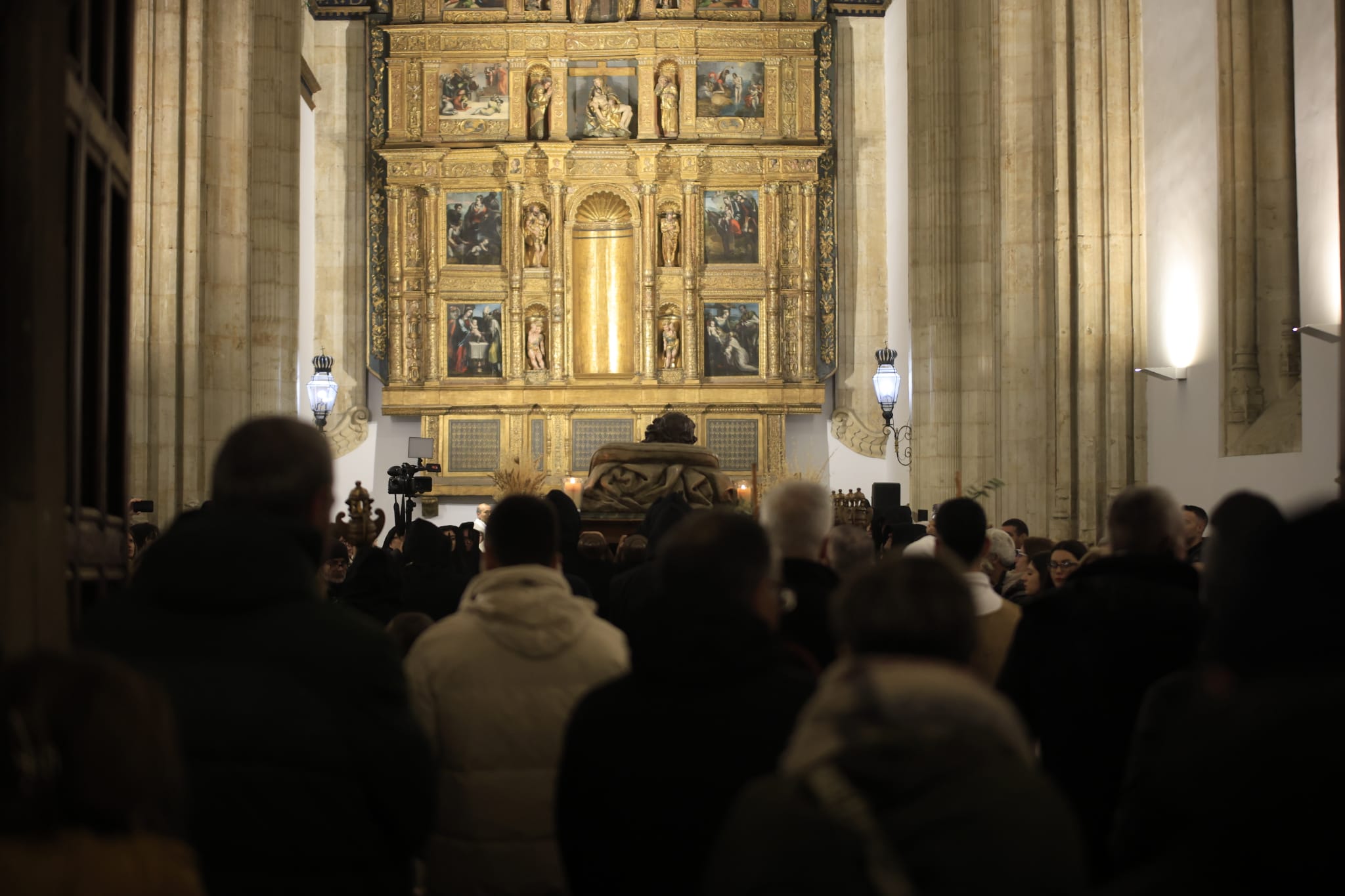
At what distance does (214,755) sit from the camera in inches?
111

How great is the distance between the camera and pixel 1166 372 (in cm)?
1429

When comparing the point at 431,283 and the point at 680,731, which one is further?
the point at 431,283

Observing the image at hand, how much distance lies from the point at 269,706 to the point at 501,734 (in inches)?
40.3

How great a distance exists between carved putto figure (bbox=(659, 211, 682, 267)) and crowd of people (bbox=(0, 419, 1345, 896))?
74.1 feet

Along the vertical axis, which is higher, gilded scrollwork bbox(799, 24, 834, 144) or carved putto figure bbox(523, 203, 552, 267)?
gilded scrollwork bbox(799, 24, 834, 144)

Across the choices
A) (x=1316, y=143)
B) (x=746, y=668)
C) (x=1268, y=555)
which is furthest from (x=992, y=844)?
(x=1316, y=143)

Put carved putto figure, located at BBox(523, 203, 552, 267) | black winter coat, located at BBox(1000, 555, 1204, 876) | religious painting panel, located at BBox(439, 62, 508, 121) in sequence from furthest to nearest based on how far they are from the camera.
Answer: religious painting panel, located at BBox(439, 62, 508, 121) < carved putto figure, located at BBox(523, 203, 552, 267) < black winter coat, located at BBox(1000, 555, 1204, 876)

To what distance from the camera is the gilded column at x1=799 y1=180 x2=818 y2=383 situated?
1084 inches

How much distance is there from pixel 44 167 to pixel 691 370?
2431 cm

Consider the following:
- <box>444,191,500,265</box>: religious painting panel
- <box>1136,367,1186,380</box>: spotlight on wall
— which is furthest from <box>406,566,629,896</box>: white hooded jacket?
<box>444,191,500,265</box>: religious painting panel

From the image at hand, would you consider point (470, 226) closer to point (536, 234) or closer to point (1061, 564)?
point (536, 234)

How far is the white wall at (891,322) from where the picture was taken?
25.7 meters

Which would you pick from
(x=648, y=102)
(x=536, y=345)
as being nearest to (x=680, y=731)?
(x=536, y=345)

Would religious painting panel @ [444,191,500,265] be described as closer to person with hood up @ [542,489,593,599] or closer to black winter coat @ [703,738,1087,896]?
person with hood up @ [542,489,593,599]
